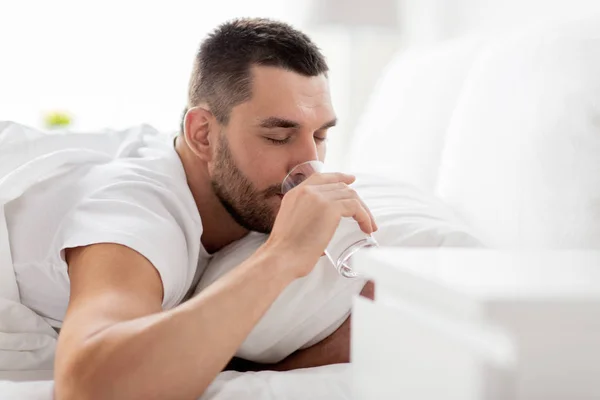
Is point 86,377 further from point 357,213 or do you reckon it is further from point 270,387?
point 357,213

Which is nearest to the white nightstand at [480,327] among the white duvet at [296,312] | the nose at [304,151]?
the white duvet at [296,312]

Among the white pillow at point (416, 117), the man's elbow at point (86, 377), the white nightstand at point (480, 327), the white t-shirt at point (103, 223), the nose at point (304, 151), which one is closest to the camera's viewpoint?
the white nightstand at point (480, 327)

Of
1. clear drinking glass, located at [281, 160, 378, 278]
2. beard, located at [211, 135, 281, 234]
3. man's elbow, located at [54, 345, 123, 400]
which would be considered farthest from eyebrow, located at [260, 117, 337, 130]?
man's elbow, located at [54, 345, 123, 400]

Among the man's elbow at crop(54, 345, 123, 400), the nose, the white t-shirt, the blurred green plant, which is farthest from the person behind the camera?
the blurred green plant

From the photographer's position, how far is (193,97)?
1639 mm

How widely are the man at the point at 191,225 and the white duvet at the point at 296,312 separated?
1.6 inches

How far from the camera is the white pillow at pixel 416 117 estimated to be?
1744 millimetres

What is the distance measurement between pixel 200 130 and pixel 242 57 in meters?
0.17

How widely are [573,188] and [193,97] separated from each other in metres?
0.83

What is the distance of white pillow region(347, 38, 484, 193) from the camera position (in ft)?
5.72

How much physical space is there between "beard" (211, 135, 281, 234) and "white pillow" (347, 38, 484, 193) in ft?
1.22

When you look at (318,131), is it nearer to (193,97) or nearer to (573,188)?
(193,97)

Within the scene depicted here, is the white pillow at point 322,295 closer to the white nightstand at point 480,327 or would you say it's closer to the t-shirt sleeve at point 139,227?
the t-shirt sleeve at point 139,227

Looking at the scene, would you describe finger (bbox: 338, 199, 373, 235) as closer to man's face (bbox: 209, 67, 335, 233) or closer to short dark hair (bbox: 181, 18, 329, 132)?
man's face (bbox: 209, 67, 335, 233)
